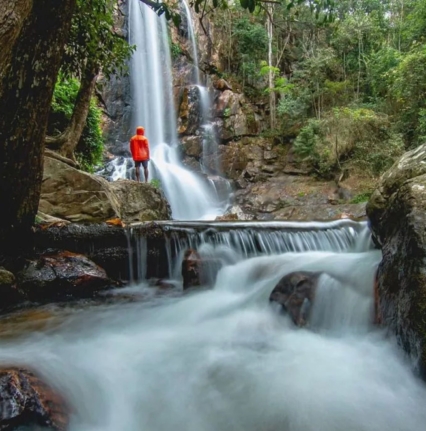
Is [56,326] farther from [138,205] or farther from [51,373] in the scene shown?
[138,205]

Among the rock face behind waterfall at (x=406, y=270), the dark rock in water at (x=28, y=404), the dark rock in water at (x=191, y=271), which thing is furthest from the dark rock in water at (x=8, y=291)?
the rock face behind waterfall at (x=406, y=270)

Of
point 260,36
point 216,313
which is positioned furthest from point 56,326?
point 260,36

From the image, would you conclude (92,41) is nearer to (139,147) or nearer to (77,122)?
(77,122)

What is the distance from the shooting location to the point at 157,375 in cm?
298

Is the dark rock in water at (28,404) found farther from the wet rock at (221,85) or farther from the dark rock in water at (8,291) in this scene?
the wet rock at (221,85)

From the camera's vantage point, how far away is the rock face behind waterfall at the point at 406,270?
2.58 meters

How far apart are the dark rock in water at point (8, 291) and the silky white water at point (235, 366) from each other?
0.85 metres

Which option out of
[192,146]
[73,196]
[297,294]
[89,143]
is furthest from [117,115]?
[297,294]

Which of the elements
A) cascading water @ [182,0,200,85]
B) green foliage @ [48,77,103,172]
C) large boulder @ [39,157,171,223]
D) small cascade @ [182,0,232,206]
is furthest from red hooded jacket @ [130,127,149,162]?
cascading water @ [182,0,200,85]

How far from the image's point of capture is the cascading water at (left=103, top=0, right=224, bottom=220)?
1436cm

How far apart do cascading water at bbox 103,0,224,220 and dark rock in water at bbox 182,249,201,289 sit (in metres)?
7.58

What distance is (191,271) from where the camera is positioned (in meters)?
5.62

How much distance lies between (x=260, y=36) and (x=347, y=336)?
2119cm

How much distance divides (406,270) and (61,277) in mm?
4108
